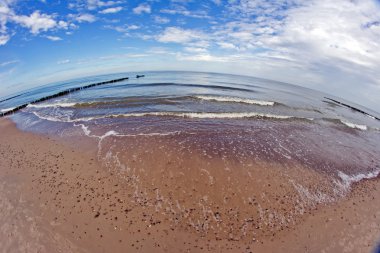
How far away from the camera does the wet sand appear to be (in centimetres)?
747

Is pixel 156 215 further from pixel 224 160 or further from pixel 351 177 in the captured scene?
pixel 351 177

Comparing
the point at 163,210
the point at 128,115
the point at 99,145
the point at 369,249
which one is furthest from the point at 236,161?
the point at 128,115

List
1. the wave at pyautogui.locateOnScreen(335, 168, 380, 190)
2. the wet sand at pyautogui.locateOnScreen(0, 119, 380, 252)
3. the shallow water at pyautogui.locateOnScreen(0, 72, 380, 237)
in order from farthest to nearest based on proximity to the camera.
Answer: the wave at pyautogui.locateOnScreen(335, 168, 380, 190)
the shallow water at pyautogui.locateOnScreen(0, 72, 380, 237)
the wet sand at pyautogui.locateOnScreen(0, 119, 380, 252)

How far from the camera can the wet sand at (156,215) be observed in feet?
24.5

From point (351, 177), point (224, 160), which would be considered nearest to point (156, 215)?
point (224, 160)

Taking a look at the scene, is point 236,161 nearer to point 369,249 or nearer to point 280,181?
point 280,181

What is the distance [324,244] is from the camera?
25.5ft

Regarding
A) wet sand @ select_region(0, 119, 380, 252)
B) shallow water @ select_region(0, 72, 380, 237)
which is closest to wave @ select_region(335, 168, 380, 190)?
shallow water @ select_region(0, 72, 380, 237)

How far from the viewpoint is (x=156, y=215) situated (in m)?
8.59

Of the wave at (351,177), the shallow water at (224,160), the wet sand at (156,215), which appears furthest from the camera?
the wave at (351,177)

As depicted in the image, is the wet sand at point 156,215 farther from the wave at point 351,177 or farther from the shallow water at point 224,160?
the wave at point 351,177

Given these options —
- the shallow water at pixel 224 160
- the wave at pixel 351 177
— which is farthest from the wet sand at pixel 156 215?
the wave at pixel 351 177

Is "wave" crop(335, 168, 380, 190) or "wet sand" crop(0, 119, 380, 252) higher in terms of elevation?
→ "wet sand" crop(0, 119, 380, 252)

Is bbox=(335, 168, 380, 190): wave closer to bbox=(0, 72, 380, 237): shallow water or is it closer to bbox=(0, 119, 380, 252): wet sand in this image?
bbox=(0, 72, 380, 237): shallow water
